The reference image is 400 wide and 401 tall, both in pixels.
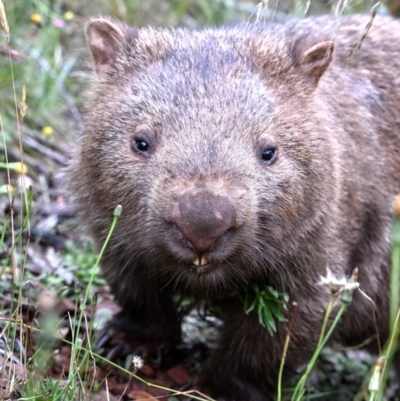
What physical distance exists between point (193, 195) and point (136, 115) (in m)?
0.88

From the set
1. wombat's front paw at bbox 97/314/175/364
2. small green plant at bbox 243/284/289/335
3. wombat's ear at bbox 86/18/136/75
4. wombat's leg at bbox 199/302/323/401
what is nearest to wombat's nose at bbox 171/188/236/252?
small green plant at bbox 243/284/289/335

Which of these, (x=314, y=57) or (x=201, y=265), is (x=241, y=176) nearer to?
(x=201, y=265)

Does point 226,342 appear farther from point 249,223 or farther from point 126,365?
point 249,223

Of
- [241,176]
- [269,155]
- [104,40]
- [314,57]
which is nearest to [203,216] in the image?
[241,176]

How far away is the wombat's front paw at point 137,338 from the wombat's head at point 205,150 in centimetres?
69

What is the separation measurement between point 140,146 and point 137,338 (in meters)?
1.74

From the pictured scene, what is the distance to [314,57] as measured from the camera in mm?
4898

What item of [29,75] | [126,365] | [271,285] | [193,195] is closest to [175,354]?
[126,365]

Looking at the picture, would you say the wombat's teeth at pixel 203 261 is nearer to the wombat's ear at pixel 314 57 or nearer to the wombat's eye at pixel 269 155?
the wombat's eye at pixel 269 155

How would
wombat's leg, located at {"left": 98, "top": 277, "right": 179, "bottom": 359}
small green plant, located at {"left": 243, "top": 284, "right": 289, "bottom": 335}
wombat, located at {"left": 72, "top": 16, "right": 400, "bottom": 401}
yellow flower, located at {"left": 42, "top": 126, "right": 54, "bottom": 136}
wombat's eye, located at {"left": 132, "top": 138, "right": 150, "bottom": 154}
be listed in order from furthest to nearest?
yellow flower, located at {"left": 42, "top": 126, "right": 54, "bottom": 136} < wombat's leg, located at {"left": 98, "top": 277, "right": 179, "bottom": 359} < small green plant, located at {"left": 243, "top": 284, "right": 289, "bottom": 335} < wombat's eye, located at {"left": 132, "top": 138, "right": 150, "bottom": 154} < wombat, located at {"left": 72, "top": 16, "right": 400, "bottom": 401}

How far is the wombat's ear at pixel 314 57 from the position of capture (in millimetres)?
4844

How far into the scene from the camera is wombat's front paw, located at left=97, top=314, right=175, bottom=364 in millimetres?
5664

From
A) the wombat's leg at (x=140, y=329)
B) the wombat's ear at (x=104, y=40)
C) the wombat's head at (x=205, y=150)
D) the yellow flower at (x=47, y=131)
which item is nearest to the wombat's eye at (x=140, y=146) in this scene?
the wombat's head at (x=205, y=150)

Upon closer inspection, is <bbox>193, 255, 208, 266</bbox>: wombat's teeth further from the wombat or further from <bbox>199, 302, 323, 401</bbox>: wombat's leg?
<bbox>199, 302, 323, 401</bbox>: wombat's leg
